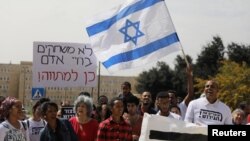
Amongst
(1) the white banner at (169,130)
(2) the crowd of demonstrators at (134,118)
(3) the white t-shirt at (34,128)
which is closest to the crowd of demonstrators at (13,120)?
(3) the white t-shirt at (34,128)

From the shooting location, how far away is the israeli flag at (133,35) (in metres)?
9.10

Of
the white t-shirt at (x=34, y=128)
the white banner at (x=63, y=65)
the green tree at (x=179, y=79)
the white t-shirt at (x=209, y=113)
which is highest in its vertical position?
the green tree at (x=179, y=79)

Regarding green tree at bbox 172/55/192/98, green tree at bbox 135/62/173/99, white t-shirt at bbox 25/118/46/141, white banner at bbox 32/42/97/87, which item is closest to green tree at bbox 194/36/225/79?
green tree at bbox 172/55/192/98

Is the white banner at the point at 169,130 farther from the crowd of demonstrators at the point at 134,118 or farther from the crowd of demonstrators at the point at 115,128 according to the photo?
the crowd of demonstrators at the point at 134,118

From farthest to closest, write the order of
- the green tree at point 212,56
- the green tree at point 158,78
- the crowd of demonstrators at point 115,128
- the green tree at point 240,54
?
the green tree at point 158,78 < the green tree at point 212,56 < the green tree at point 240,54 < the crowd of demonstrators at point 115,128

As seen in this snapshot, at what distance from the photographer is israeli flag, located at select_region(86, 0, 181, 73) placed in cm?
910

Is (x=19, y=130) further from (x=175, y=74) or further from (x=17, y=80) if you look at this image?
(x=17, y=80)

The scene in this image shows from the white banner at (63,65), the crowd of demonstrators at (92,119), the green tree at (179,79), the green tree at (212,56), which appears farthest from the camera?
the green tree at (179,79)

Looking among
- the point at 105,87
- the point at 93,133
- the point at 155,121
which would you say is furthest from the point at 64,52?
the point at 105,87

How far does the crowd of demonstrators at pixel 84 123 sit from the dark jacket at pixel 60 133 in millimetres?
270

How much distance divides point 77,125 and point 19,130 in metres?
0.77

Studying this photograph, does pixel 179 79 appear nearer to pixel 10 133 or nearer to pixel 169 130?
pixel 10 133

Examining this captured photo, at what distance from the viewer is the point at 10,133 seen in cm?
591

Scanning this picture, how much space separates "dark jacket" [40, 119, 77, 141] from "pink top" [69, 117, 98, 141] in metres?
A: 0.26
